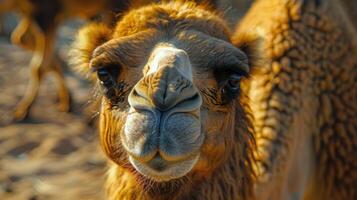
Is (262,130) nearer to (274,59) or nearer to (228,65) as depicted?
(274,59)

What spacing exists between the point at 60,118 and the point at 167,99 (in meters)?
5.66

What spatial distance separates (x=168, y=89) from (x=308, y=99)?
1.43 metres

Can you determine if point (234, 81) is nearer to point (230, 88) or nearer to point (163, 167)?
point (230, 88)

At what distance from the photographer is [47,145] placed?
708cm

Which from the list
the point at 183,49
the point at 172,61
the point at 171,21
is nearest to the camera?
the point at 172,61

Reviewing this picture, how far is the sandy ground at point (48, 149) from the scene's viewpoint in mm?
6091

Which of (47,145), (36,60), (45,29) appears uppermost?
(45,29)

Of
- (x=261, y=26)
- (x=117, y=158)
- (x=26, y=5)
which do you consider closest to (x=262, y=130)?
(x=261, y=26)

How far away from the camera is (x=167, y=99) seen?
8.19 ft

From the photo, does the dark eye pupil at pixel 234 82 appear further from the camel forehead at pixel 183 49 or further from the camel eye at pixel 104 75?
the camel eye at pixel 104 75

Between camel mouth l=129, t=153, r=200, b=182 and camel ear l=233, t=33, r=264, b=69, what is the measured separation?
0.71m

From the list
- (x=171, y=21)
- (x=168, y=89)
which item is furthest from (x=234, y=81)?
(x=168, y=89)

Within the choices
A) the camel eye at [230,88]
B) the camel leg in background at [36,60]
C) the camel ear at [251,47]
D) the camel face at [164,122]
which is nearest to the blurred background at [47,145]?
the camel leg in background at [36,60]

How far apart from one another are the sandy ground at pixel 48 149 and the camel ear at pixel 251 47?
116 inches
